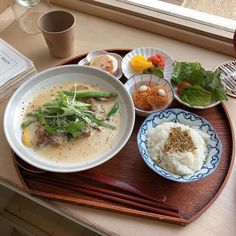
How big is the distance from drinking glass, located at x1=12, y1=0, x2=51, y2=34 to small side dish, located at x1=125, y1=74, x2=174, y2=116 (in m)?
0.45

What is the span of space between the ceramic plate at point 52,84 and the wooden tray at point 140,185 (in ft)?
0.12

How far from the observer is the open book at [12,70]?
987 millimetres

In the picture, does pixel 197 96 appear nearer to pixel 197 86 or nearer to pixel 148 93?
pixel 197 86

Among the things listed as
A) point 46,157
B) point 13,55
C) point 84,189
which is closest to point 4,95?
point 13,55

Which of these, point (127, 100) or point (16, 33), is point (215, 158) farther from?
point (16, 33)

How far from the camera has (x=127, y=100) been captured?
0.90 m

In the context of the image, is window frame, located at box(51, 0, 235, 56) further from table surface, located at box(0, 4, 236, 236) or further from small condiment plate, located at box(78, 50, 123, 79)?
small condiment plate, located at box(78, 50, 123, 79)

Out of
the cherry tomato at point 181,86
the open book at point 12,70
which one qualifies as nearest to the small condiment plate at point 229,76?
the cherry tomato at point 181,86

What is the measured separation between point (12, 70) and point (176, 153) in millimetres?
547

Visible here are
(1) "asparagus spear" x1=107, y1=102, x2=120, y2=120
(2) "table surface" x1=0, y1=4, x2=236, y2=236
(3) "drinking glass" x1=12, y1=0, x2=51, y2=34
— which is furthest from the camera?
(3) "drinking glass" x1=12, y1=0, x2=51, y2=34

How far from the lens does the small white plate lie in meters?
1.00

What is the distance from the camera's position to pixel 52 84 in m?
0.96

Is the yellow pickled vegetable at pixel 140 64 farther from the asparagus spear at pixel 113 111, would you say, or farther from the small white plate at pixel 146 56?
the asparagus spear at pixel 113 111

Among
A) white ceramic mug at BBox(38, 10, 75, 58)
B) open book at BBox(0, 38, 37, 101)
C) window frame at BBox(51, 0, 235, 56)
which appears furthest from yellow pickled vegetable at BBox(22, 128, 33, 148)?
window frame at BBox(51, 0, 235, 56)
